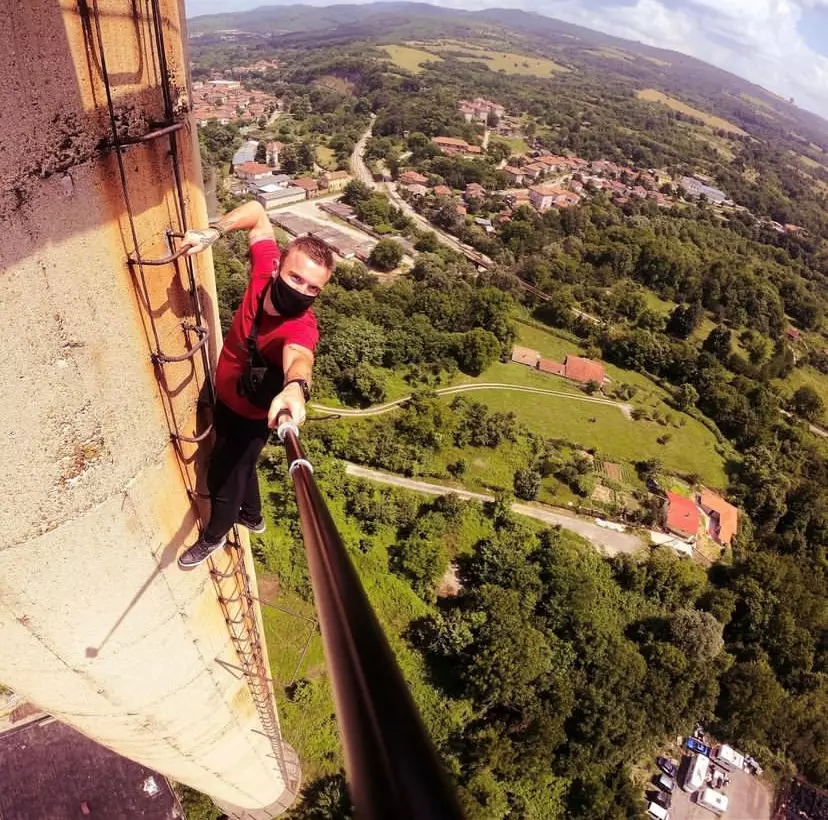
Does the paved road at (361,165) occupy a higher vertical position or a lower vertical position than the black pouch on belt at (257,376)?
lower

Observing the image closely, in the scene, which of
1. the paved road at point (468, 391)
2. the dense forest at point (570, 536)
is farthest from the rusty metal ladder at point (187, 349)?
the paved road at point (468, 391)

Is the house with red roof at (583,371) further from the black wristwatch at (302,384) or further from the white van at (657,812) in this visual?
the black wristwatch at (302,384)

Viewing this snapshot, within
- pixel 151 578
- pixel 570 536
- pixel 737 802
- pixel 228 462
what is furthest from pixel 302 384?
pixel 570 536

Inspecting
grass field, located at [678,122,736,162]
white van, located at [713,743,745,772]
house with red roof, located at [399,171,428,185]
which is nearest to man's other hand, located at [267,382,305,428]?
white van, located at [713,743,745,772]

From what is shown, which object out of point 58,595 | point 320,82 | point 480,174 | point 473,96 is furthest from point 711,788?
point 320,82

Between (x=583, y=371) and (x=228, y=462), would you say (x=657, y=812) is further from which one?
(x=583, y=371)

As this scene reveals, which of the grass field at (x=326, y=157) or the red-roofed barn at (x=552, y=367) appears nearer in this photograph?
the red-roofed barn at (x=552, y=367)
